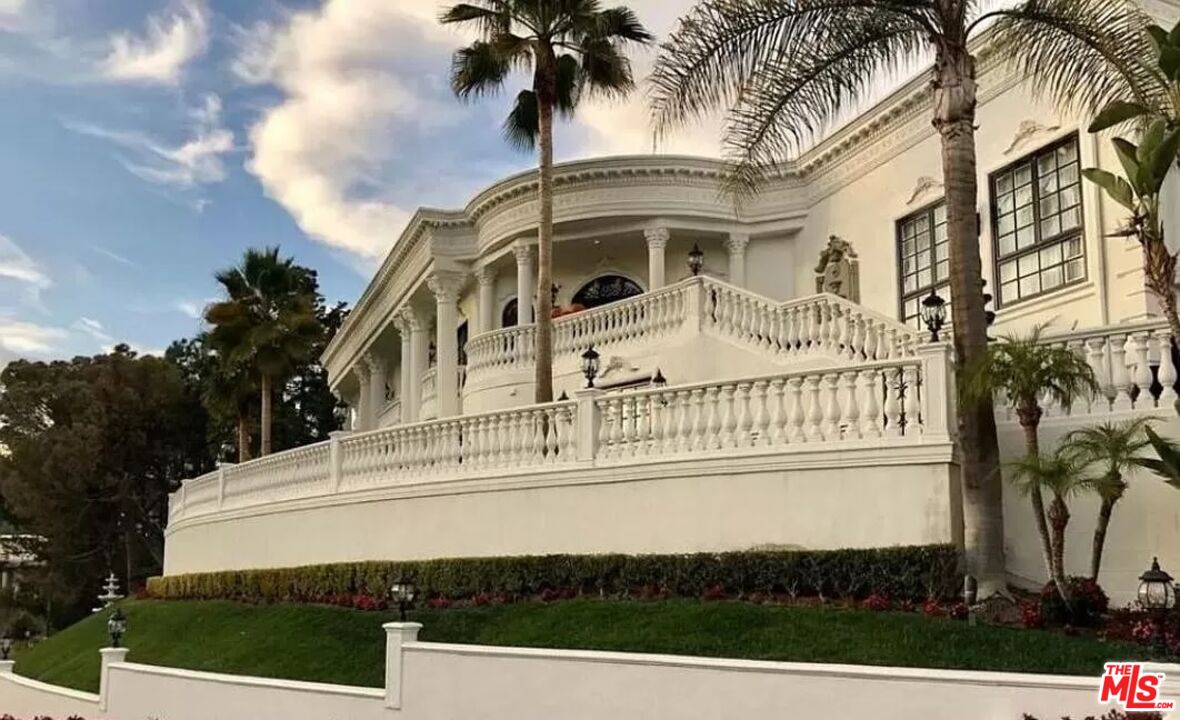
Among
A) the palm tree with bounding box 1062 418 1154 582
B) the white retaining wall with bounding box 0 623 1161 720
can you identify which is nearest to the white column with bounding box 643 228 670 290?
the white retaining wall with bounding box 0 623 1161 720

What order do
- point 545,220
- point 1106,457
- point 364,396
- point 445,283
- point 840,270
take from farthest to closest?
1. point 364,396
2. point 445,283
3. point 840,270
4. point 545,220
5. point 1106,457

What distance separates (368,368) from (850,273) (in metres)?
21.1

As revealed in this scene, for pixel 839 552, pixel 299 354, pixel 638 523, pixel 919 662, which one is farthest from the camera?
Result: pixel 299 354

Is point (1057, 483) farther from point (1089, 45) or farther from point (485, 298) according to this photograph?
point (485, 298)

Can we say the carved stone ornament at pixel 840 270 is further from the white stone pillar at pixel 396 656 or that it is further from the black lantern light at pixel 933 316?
the white stone pillar at pixel 396 656

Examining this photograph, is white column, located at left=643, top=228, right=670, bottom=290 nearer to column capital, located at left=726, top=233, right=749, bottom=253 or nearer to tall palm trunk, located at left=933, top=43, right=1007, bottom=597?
column capital, located at left=726, top=233, right=749, bottom=253

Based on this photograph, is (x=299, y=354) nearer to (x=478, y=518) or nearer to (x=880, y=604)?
(x=478, y=518)

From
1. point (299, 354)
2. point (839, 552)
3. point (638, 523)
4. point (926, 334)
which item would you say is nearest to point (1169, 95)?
point (926, 334)

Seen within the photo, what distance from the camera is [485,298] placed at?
25.4m

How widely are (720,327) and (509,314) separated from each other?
9.93m

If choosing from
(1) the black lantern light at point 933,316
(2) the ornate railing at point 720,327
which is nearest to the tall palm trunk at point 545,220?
(2) the ornate railing at point 720,327

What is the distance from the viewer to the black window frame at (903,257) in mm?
19156

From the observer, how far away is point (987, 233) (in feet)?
59.1

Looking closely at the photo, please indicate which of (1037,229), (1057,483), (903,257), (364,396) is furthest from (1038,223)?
(364,396)
